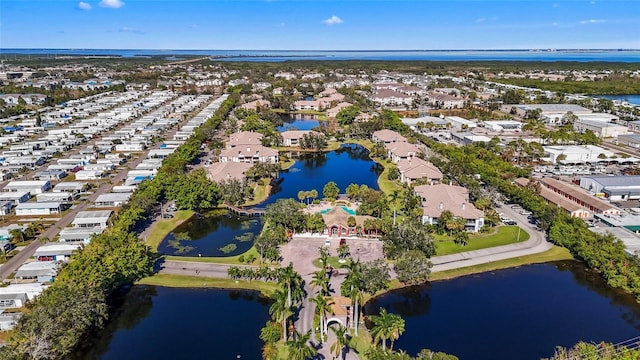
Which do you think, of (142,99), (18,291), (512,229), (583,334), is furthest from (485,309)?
(142,99)

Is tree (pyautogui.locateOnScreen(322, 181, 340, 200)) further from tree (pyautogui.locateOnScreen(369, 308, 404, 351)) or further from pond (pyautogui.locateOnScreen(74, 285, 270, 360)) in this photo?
tree (pyautogui.locateOnScreen(369, 308, 404, 351))

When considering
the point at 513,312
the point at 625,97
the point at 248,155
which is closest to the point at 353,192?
the point at 513,312

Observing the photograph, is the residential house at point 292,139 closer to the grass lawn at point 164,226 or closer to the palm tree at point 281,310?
the grass lawn at point 164,226

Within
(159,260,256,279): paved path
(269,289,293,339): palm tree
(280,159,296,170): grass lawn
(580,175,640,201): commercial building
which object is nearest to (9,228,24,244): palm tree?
(159,260,256,279): paved path

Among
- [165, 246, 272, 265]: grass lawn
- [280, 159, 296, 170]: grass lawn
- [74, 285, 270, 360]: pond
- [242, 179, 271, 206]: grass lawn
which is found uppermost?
[280, 159, 296, 170]: grass lawn

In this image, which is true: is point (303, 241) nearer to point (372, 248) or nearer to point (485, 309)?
point (372, 248)
